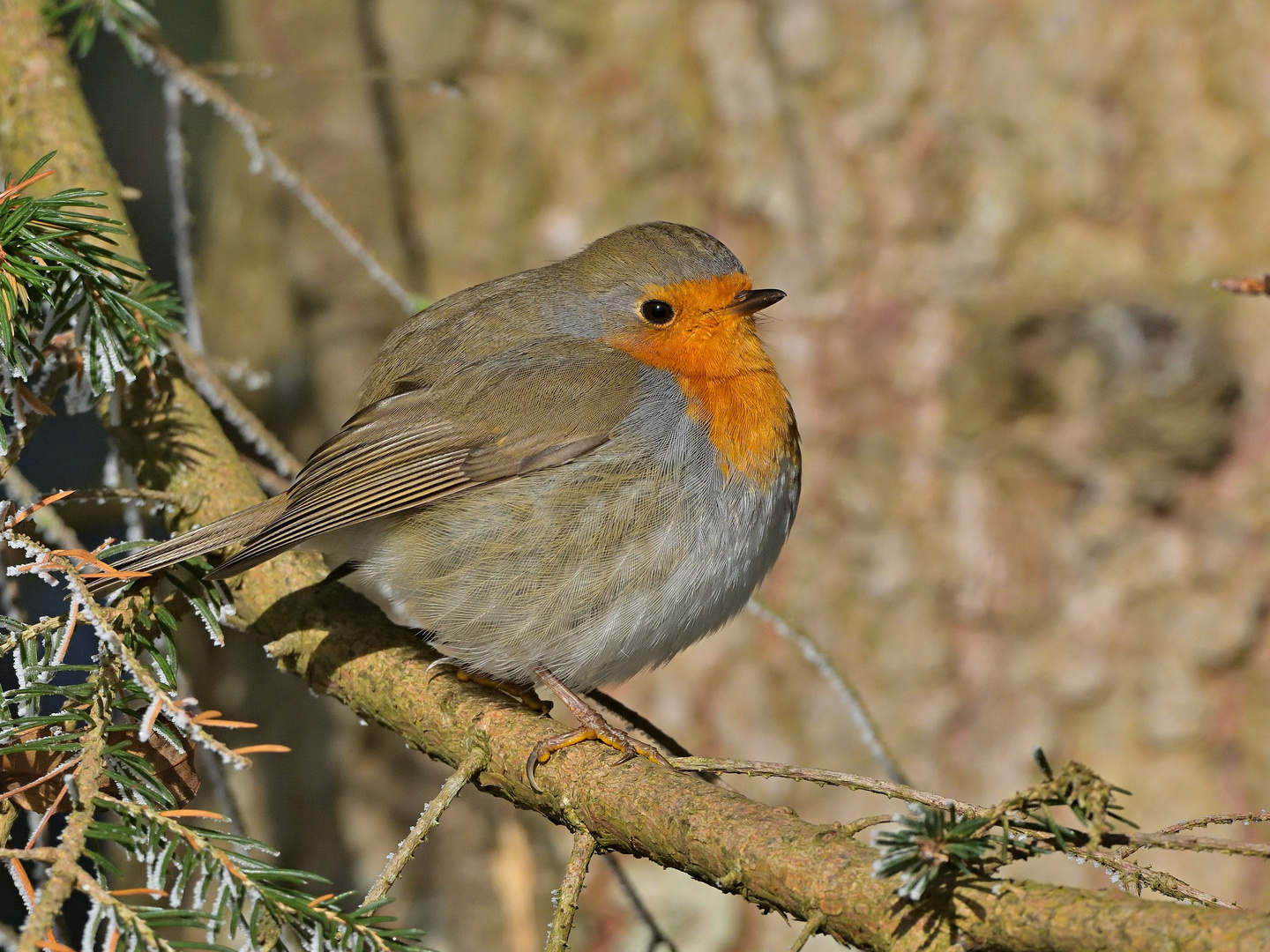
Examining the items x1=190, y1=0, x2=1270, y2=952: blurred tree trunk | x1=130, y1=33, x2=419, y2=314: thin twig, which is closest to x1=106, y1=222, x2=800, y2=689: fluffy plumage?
x1=130, y1=33, x2=419, y2=314: thin twig

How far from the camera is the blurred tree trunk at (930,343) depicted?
13.1 ft

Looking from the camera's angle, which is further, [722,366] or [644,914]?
[722,366]

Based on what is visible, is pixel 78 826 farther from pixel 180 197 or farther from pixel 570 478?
pixel 180 197

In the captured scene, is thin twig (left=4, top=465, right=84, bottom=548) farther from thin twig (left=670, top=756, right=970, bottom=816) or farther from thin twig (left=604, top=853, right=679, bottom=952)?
thin twig (left=670, top=756, right=970, bottom=816)

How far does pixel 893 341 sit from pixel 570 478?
1.91 metres

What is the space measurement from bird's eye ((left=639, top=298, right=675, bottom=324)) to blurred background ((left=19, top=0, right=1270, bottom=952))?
0.81m

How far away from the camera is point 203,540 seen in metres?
2.32

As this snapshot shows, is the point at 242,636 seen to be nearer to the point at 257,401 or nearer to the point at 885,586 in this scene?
the point at 257,401

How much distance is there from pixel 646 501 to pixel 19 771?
1340mm

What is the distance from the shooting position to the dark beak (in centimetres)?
294

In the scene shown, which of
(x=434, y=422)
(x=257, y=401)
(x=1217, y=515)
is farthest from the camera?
(x=257, y=401)

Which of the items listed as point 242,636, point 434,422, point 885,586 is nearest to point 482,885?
point 242,636

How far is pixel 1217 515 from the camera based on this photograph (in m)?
4.02

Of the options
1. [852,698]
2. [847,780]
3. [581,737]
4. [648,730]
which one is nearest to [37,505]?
[581,737]
